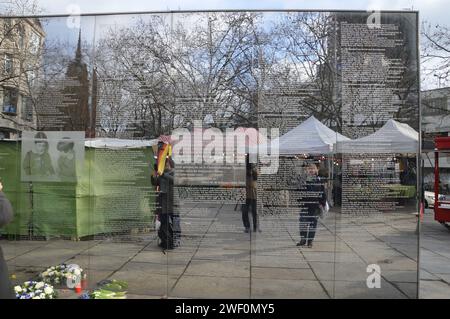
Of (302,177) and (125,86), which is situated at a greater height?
(125,86)

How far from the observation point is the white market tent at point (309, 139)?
6000mm

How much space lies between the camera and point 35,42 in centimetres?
684

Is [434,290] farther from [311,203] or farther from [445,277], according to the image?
[311,203]

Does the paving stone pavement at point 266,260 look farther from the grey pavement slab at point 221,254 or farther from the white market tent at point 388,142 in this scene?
the white market tent at point 388,142

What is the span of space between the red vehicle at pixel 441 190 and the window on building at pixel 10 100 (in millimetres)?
12809

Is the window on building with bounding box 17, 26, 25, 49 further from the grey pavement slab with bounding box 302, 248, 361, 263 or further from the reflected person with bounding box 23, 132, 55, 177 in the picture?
the grey pavement slab with bounding box 302, 248, 361, 263

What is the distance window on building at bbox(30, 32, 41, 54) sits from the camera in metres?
6.78

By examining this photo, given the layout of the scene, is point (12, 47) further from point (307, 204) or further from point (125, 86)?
point (307, 204)

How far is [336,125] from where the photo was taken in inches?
239

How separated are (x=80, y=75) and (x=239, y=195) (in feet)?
10.1

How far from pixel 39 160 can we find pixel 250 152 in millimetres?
3424

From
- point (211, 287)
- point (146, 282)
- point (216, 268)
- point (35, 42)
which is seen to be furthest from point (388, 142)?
point (35, 42)
